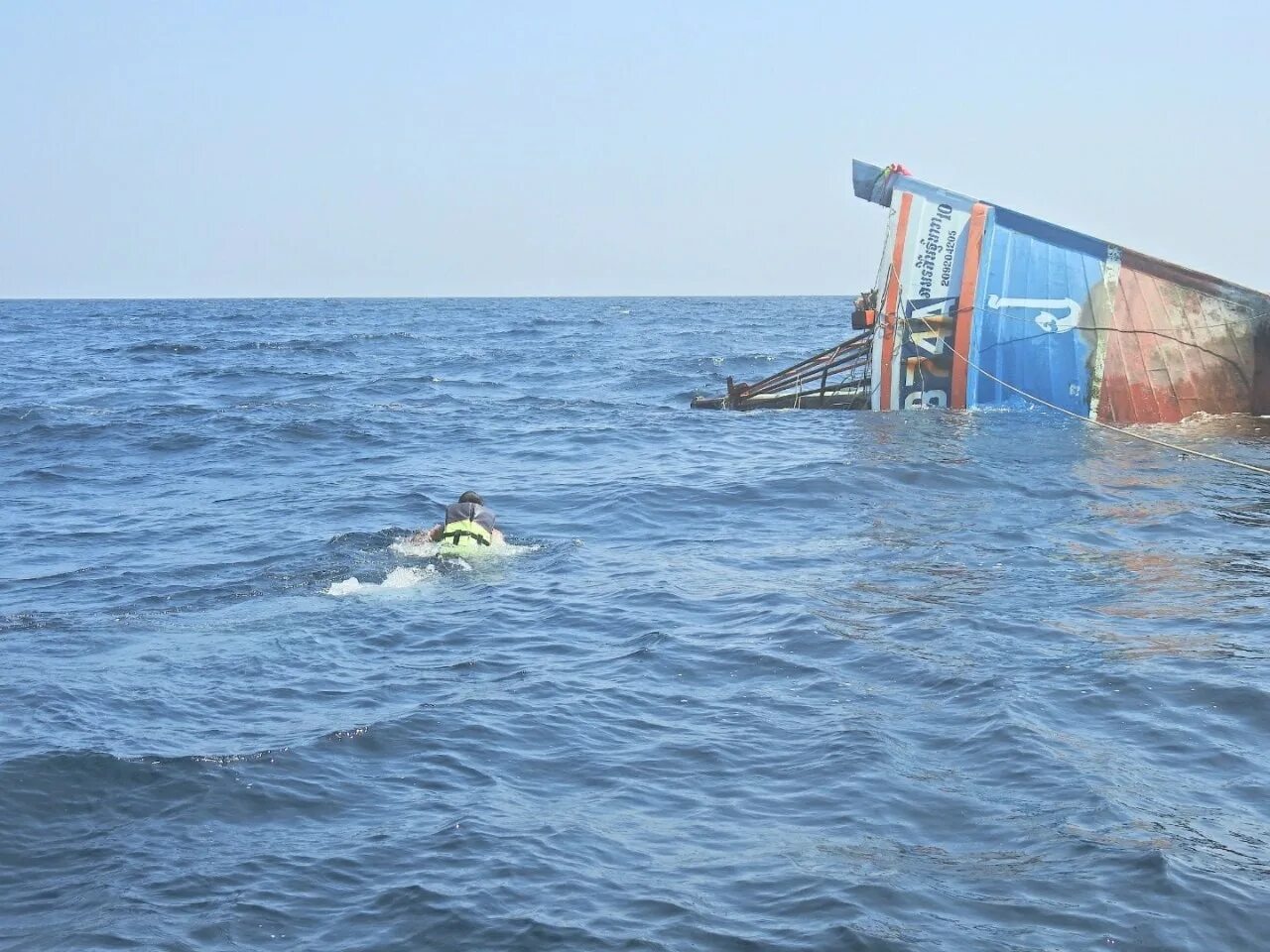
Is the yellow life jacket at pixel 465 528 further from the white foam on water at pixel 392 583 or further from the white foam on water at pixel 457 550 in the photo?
the white foam on water at pixel 392 583

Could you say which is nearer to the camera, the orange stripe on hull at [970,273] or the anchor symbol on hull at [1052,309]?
the anchor symbol on hull at [1052,309]

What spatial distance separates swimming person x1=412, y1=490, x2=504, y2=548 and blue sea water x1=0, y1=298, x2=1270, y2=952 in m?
0.37

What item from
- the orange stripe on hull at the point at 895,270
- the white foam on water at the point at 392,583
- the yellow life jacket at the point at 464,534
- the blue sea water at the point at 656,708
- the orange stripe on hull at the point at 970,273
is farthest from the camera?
the orange stripe on hull at the point at 895,270

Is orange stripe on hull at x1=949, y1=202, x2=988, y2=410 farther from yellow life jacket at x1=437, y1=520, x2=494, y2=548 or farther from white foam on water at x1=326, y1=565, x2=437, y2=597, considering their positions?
white foam on water at x1=326, y1=565, x2=437, y2=597

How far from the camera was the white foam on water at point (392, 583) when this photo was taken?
13461 millimetres

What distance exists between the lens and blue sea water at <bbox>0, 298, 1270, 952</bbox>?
6746mm

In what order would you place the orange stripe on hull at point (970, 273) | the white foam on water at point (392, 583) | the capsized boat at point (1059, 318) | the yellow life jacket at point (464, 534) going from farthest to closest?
the orange stripe on hull at point (970, 273) < the capsized boat at point (1059, 318) < the yellow life jacket at point (464, 534) < the white foam on water at point (392, 583)

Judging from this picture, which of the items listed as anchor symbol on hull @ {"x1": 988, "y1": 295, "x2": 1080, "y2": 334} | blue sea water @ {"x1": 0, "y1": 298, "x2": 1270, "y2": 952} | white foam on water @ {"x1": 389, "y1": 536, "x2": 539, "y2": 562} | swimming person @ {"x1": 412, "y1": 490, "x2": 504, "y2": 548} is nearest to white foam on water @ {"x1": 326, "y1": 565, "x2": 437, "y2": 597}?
blue sea water @ {"x1": 0, "y1": 298, "x2": 1270, "y2": 952}

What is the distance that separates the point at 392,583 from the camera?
1377cm

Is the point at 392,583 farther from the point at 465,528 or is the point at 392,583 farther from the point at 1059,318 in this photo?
the point at 1059,318

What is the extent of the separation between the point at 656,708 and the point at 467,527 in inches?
216

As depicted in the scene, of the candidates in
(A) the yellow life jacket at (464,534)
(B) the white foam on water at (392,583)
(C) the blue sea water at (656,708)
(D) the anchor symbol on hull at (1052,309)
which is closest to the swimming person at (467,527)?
(A) the yellow life jacket at (464,534)

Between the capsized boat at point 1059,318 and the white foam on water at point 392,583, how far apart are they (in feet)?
43.0

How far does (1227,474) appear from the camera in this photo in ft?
63.0
